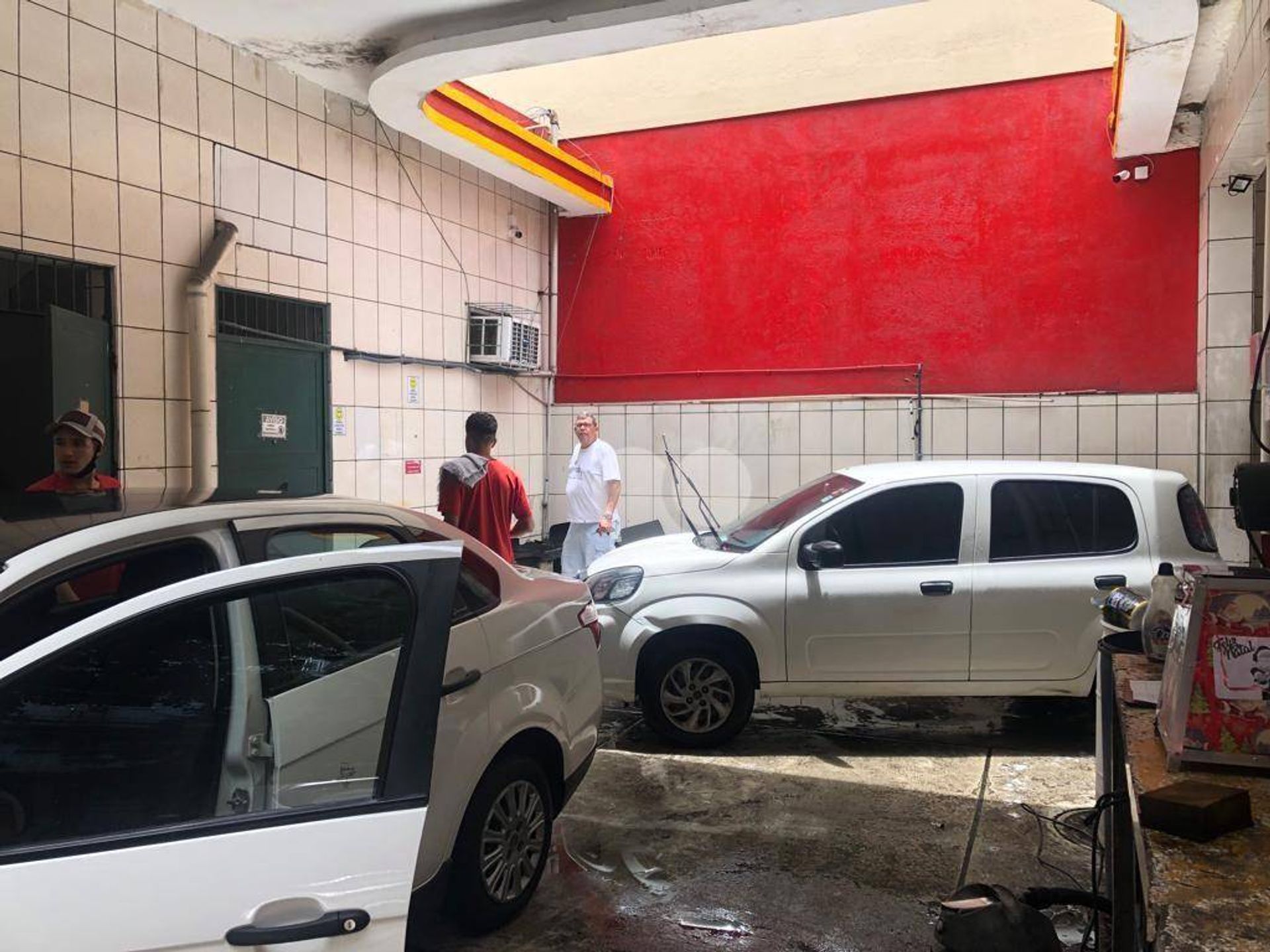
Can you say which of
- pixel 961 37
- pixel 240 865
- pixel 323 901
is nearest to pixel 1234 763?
pixel 323 901

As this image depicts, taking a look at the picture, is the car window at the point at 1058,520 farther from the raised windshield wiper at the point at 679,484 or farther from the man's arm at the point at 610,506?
the raised windshield wiper at the point at 679,484

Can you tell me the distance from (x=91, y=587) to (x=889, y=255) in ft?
28.2

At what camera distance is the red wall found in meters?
8.86

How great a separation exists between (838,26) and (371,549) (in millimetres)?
9150

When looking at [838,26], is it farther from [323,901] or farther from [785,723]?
[323,901]

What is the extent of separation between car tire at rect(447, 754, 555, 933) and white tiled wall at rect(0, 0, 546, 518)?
3888 millimetres

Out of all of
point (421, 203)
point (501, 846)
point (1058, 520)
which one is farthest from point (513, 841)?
point (421, 203)

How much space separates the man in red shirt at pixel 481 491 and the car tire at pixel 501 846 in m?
2.70

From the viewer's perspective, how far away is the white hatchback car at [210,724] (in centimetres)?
183

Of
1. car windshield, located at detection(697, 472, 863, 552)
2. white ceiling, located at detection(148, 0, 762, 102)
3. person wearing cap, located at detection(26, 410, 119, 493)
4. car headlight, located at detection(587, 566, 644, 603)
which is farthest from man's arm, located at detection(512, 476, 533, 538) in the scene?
white ceiling, located at detection(148, 0, 762, 102)

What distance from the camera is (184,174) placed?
21.2ft

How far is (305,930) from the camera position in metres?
1.94

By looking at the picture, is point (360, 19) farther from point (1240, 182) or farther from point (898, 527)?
point (1240, 182)

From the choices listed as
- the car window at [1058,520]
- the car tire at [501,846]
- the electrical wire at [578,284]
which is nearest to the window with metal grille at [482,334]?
the electrical wire at [578,284]
